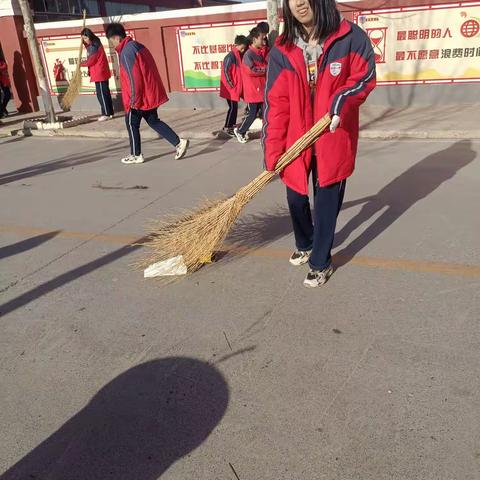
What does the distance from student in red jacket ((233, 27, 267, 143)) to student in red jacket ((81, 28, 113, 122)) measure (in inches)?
179

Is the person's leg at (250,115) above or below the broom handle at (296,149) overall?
below

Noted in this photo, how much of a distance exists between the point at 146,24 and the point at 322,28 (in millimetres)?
9730

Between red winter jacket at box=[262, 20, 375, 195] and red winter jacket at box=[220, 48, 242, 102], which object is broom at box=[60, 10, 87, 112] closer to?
red winter jacket at box=[220, 48, 242, 102]

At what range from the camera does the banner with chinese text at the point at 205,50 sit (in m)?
10.6

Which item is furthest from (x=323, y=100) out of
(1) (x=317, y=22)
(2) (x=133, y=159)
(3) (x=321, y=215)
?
(2) (x=133, y=159)

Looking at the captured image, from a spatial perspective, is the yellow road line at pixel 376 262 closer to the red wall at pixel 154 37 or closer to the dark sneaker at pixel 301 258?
the dark sneaker at pixel 301 258

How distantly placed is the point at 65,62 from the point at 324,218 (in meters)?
11.4

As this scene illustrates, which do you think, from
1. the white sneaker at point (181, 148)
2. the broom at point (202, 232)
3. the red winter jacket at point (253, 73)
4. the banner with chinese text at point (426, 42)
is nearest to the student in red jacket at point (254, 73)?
the red winter jacket at point (253, 73)

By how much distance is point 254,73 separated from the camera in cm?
744

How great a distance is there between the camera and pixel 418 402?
226 centimetres

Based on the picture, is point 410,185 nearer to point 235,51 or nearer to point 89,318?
point 89,318

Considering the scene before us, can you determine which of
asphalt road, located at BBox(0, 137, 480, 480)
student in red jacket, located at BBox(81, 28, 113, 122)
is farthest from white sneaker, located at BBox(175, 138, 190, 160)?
student in red jacket, located at BBox(81, 28, 113, 122)

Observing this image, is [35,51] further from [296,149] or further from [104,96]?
[296,149]

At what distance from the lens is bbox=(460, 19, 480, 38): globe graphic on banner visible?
878 cm
